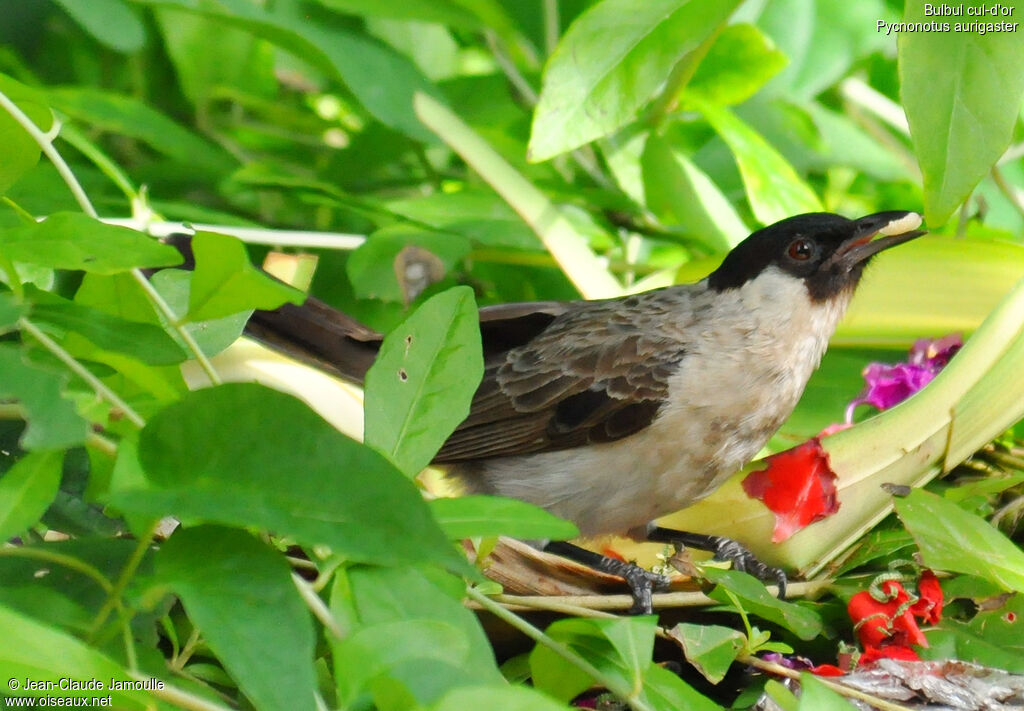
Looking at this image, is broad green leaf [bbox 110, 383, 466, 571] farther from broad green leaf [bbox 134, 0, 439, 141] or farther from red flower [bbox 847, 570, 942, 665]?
broad green leaf [bbox 134, 0, 439, 141]

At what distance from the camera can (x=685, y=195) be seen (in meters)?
2.41

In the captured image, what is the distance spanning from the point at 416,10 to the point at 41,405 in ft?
6.05

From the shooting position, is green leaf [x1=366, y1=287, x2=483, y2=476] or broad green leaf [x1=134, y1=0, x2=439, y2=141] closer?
green leaf [x1=366, y1=287, x2=483, y2=476]

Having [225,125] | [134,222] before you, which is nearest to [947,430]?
[134,222]

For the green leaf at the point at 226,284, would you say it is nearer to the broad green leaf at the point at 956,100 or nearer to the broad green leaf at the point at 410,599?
the broad green leaf at the point at 410,599

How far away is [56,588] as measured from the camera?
1.06m

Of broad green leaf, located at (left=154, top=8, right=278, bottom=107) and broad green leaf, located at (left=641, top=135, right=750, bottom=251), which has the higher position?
broad green leaf, located at (left=154, top=8, right=278, bottom=107)

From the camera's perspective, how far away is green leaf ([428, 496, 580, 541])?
2.99ft

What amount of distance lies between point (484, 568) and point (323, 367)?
95cm

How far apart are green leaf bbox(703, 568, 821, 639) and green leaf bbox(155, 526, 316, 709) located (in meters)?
0.71

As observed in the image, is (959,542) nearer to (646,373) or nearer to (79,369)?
(646,373)

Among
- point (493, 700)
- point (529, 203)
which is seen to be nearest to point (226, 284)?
point (493, 700)

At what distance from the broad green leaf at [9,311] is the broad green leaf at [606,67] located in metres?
1.00

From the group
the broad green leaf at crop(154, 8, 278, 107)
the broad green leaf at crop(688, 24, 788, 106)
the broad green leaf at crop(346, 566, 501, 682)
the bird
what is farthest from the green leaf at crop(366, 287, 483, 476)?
the broad green leaf at crop(154, 8, 278, 107)
